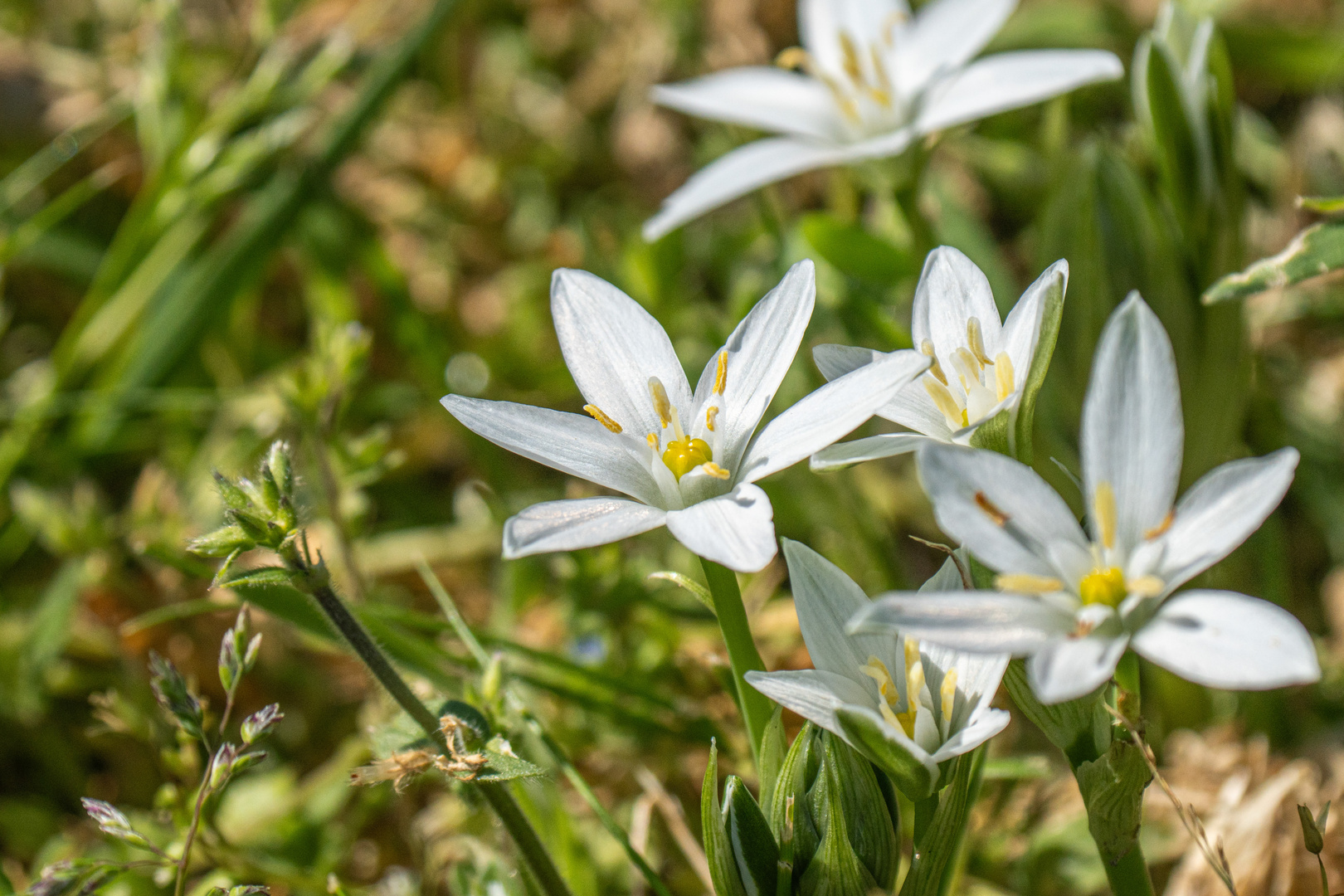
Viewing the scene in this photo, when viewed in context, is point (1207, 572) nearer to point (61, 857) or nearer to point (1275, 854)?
point (1275, 854)

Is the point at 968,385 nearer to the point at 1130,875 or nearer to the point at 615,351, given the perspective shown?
the point at 615,351

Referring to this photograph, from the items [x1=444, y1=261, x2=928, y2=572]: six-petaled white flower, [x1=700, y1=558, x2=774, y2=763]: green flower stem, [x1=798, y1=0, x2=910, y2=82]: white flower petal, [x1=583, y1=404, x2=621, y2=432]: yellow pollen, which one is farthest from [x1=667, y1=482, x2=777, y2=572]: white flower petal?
[x1=798, y1=0, x2=910, y2=82]: white flower petal

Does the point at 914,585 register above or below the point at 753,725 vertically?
below

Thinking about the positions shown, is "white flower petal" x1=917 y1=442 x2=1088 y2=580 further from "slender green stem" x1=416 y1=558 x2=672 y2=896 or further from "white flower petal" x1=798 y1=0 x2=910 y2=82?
"white flower petal" x1=798 y1=0 x2=910 y2=82

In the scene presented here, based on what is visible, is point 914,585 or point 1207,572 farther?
point 914,585

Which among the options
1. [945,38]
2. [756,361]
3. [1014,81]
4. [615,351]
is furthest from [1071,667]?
[945,38]

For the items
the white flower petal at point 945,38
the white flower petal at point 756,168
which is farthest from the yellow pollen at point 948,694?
the white flower petal at point 945,38

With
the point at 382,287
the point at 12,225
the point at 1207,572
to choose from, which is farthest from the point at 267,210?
the point at 1207,572
